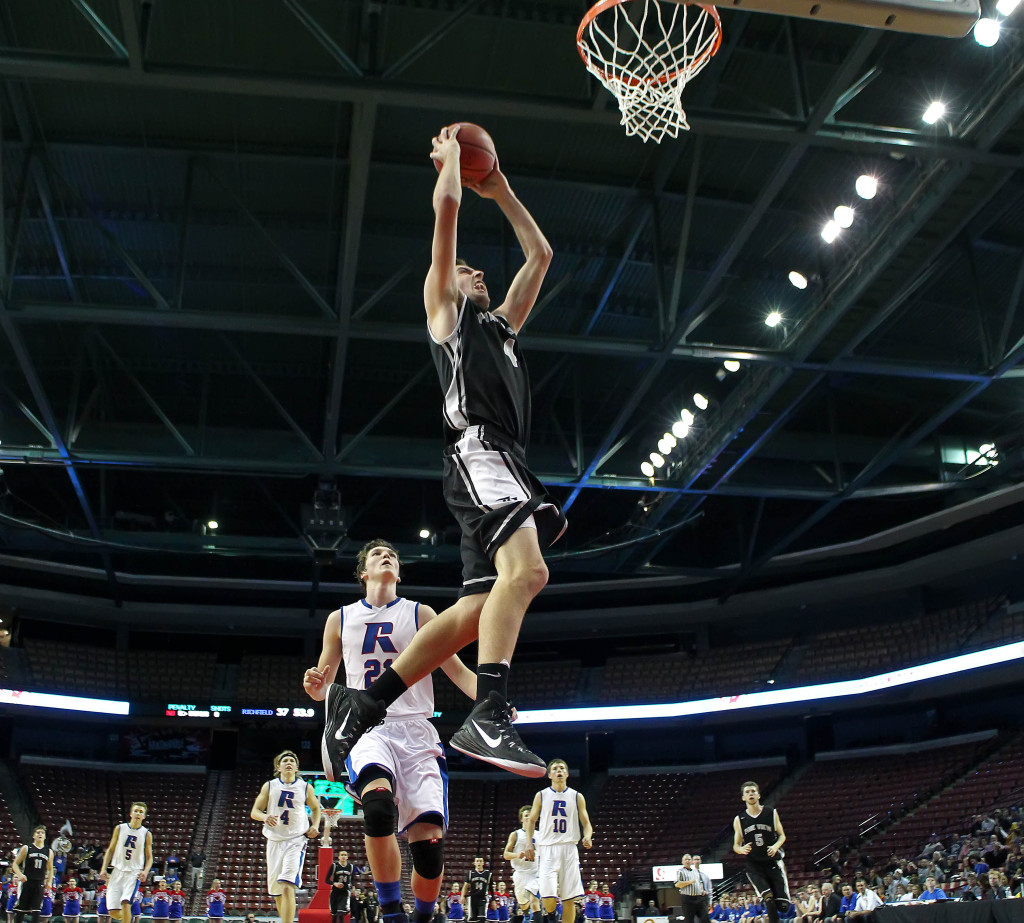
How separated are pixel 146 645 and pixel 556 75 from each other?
2652 centimetres

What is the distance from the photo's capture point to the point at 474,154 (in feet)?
15.8

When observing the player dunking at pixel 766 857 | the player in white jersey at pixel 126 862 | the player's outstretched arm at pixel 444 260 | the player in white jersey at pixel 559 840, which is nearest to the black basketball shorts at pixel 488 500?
the player's outstretched arm at pixel 444 260

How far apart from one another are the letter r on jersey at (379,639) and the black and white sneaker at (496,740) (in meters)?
2.00

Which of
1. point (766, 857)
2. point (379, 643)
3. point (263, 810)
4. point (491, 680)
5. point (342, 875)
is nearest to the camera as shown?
point (491, 680)

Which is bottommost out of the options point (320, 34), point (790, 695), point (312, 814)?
point (312, 814)

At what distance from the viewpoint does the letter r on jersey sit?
5906 mm

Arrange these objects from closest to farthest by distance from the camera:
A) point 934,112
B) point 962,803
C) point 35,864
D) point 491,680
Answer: point 491,680
point 934,112
point 35,864
point 962,803

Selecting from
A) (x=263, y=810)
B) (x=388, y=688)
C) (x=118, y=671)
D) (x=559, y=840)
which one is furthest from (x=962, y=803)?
(x=388, y=688)

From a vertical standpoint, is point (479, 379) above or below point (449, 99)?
below

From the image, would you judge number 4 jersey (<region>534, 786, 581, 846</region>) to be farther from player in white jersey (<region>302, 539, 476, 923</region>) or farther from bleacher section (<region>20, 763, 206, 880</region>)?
bleacher section (<region>20, 763, 206, 880</region>)

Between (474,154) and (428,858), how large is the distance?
349 centimetres

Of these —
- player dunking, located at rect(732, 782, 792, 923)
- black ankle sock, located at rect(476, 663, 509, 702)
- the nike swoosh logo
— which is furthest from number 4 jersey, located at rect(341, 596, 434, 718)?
player dunking, located at rect(732, 782, 792, 923)

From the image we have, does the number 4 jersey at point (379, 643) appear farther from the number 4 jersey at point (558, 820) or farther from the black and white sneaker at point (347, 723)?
the number 4 jersey at point (558, 820)

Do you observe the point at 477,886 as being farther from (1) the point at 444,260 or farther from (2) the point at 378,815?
(1) the point at 444,260
